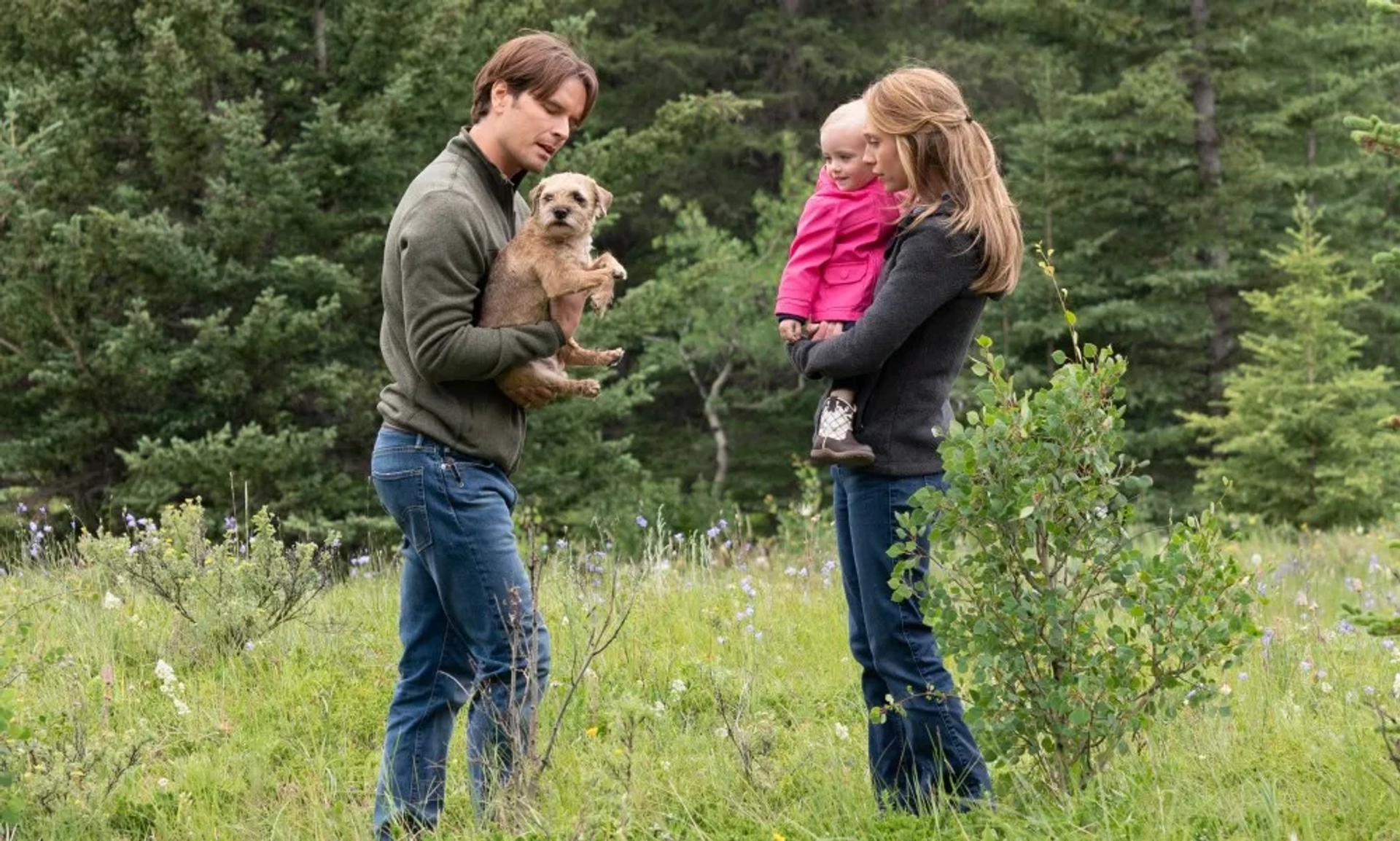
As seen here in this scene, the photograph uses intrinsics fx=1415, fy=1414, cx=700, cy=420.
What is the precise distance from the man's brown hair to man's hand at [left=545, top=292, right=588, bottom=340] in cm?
55

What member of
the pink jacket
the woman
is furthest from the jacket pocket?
the woman

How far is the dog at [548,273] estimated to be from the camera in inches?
151

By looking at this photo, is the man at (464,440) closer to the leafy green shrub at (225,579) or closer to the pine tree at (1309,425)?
the leafy green shrub at (225,579)

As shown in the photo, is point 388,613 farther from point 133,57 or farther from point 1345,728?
point 133,57

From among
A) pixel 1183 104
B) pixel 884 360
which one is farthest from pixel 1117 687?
pixel 1183 104

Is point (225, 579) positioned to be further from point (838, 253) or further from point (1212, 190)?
point (1212, 190)

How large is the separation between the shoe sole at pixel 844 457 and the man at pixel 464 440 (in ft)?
2.55

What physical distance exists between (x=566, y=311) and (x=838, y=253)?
787 millimetres

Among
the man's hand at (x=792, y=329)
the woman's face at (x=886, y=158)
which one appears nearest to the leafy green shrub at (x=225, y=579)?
the man's hand at (x=792, y=329)

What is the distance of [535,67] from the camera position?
148 inches

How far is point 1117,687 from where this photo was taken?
3.58 meters

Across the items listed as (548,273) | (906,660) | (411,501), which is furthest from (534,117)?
(906,660)

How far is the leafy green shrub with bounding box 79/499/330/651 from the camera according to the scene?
5.91m

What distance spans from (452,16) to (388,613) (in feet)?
23.7
